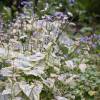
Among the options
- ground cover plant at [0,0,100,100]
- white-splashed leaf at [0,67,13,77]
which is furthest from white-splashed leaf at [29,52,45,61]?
white-splashed leaf at [0,67,13,77]

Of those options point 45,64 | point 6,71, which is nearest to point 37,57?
point 45,64

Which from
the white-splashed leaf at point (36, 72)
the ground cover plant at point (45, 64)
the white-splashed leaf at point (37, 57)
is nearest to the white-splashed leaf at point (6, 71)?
the ground cover plant at point (45, 64)

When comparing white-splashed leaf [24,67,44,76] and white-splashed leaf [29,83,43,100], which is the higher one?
white-splashed leaf [24,67,44,76]

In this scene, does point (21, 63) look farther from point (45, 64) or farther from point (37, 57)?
point (45, 64)

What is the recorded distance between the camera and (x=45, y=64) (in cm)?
343

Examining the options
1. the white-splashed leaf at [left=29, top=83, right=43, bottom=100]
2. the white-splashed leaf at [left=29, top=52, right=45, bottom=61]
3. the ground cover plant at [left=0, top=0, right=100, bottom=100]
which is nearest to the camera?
the white-splashed leaf at [left=29, top=83, right=43, bottom=100]

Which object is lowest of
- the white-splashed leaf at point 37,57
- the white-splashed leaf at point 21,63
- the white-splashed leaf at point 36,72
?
the white-splashed leaf at point 36,72

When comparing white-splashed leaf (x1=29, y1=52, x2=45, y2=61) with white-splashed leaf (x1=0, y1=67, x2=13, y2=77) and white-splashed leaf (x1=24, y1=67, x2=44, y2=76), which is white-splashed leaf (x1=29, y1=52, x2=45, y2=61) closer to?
white-splashed leaf (x1=24, y1=67, x2=44, y2=76)

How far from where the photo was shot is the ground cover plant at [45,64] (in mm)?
3180

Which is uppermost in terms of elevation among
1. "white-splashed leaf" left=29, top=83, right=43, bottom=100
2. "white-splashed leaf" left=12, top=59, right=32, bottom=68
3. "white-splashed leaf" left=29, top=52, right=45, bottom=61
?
"white-splashed leaf" left=29, top=52, right=45, bottom=61

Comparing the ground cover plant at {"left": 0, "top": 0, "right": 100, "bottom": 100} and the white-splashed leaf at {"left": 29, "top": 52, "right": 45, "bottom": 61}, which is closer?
the ground cover plant at {"left": 0, "top": 0, "right": 100, "bottom": 100}

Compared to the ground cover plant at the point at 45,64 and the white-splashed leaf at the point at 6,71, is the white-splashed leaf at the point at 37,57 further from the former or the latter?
the white-splashed leaf at the point at 6,71

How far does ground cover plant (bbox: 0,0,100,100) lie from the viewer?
10.4 ft

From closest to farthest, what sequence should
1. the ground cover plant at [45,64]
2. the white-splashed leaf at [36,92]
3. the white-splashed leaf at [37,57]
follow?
the white-splashed leaf at [36,92] < the ground cover plant at [45,64] < the white-splashed leaf at [37,57]
